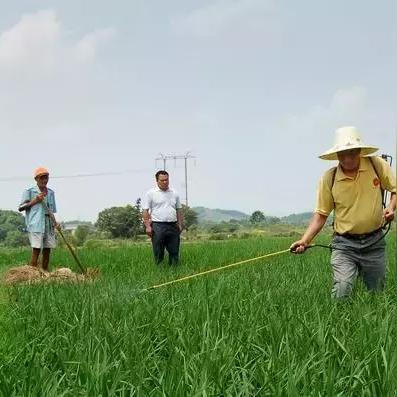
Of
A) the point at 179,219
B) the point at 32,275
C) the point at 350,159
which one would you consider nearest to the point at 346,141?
the point at 350,159

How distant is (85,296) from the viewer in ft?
14.2

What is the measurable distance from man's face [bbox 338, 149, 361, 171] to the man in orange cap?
4.37 meters

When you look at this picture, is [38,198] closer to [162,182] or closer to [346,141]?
[162,182]

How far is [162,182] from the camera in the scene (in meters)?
8.02

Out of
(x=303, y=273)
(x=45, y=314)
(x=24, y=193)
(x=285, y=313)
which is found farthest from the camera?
(x=24, y=193)

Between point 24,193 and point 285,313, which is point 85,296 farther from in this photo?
point 24,193

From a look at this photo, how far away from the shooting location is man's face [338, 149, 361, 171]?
3928 millimetres

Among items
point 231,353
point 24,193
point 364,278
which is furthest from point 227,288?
point 24,193

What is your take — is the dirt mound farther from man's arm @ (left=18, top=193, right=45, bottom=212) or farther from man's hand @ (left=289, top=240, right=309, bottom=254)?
man's hand @ (left=289, top=240, right=309, bottom=254)

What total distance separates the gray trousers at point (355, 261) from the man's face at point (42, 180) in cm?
422

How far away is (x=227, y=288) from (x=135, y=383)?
7.64 ft

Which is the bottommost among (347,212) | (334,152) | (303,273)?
(303,273)

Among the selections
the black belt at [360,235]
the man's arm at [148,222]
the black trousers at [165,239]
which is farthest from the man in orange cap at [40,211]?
the black belt at [360,235]

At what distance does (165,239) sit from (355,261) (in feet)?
14.0
